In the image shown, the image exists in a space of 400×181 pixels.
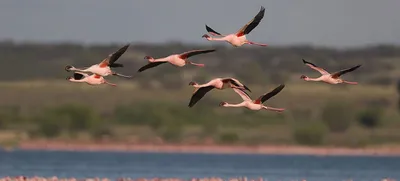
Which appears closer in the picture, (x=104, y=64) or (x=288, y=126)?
(x=104, y=64)

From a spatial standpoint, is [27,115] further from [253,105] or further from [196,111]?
[253,105]

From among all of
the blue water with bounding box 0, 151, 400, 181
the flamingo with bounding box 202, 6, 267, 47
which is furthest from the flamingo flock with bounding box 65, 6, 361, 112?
the blue water with bounding box 0, 151, 400, 181

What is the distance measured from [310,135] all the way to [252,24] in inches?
2568

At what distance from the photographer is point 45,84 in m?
97.7

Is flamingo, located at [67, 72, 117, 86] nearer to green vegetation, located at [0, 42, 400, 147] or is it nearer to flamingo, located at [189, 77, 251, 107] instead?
flamingo, located at [189, 77, 251, 107]

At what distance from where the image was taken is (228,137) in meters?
99.5

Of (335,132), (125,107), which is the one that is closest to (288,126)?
(335,132)

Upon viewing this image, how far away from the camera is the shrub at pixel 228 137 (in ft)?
326

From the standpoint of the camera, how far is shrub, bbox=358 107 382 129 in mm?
96750

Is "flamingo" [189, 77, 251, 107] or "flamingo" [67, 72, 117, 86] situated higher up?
"flamingo" [67, 72, 117, 86]

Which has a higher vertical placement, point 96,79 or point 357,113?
point 357,113

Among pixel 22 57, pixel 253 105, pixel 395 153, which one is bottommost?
pixel 253 105

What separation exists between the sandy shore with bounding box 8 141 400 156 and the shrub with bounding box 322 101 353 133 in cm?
147

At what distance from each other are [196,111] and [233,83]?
6938cm
